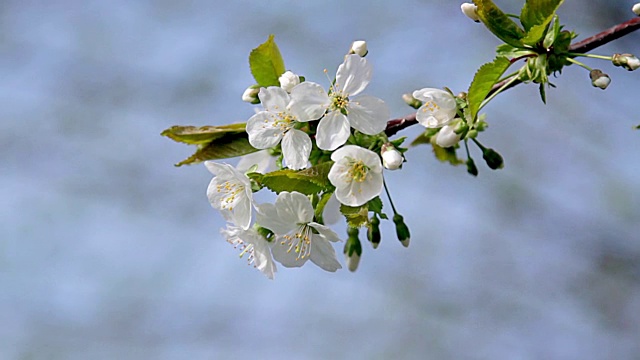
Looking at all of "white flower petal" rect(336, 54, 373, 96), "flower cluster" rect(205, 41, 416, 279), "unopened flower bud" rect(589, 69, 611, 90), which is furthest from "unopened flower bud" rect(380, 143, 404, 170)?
→ "unopened flower bud" rect(589, 69, 611, 90)

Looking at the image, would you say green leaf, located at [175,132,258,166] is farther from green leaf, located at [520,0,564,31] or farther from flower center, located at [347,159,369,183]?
green leaf, located at [520,0,564,31]

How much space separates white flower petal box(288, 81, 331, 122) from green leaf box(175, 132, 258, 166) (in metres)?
0.12

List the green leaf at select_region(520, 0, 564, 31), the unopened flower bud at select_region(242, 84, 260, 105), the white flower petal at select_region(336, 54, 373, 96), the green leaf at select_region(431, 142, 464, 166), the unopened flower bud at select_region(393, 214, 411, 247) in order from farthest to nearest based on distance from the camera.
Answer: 1. the green leaf at select_region(431, 142, 464, 166)
2. the unopened flower bud at select_region(393, 214, 411, 247)
3. the unopened flower bud at select_region(242, 84, 260, 105)
4. the white flower petal at select_region(336, 54, 373, 96)
5. the green leaf at select_region(520, 0, 564, 31)

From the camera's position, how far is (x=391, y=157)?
1030mm

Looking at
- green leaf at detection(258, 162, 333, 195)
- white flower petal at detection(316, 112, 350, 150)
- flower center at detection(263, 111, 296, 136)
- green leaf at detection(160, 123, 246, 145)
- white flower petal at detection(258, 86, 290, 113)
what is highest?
white flower petal at detection(258, 86, 290, 113)

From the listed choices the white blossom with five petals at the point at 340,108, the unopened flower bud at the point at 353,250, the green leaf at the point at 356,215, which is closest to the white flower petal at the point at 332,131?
the white blossom with five petals at the point at 340,108

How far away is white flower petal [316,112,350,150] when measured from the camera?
104 cm

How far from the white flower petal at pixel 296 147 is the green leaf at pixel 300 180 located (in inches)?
1.1

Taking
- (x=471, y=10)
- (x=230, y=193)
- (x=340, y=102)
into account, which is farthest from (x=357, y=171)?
(x=471, y=10)

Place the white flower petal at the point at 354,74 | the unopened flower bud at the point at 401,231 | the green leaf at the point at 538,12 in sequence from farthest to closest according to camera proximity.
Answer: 1. the unopened flower bud at the point at 401,231
2. the white flower petal at the point at 354,74
3. the green leaf at the point at 538,12

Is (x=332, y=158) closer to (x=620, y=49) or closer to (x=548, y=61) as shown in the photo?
(x=548, y=61)

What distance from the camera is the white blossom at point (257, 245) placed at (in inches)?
44.6

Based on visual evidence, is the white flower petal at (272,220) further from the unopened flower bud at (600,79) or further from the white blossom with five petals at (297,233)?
the unopened flower bud at (600,79)

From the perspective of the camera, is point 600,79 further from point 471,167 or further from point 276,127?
point 276,127
